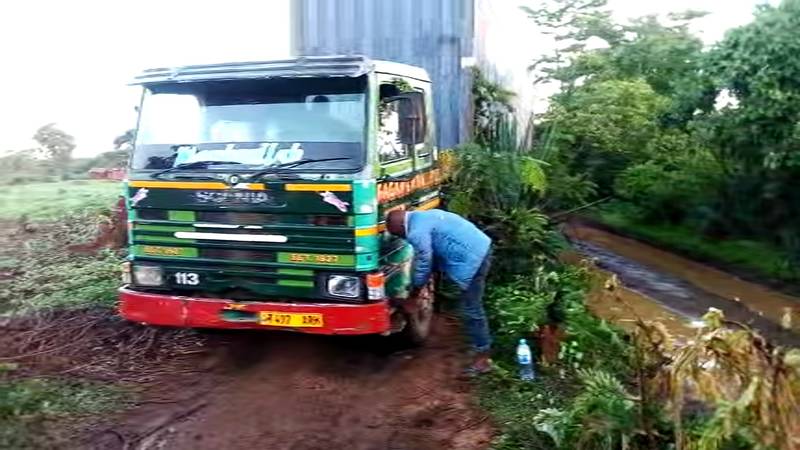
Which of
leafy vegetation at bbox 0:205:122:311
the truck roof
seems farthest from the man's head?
leafy vegetation at bbox 0:205:122:311

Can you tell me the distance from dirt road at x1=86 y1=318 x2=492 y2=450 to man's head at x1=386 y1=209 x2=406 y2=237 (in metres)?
1.03

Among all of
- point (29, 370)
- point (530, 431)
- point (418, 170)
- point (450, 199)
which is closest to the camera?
point (530, 431)

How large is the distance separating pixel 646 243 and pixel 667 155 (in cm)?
155

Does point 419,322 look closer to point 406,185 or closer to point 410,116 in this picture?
point 406,185

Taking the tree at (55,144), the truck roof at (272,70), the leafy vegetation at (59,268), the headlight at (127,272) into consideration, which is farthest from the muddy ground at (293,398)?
the tree at (55,144)

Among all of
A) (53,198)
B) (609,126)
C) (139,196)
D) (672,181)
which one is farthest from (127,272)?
(609,126)

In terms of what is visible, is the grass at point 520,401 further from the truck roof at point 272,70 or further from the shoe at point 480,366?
the truck roof at point 272,70

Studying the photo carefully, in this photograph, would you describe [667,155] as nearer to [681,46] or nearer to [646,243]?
[646,243]

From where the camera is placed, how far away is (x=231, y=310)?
5.14m

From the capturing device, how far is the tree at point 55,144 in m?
12.4

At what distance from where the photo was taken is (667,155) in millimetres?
13273

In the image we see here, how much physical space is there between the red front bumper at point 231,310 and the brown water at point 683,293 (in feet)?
9.84

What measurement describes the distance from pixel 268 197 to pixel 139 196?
37.0 inches

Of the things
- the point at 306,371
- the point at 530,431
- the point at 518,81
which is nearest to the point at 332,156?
the point at 306,371
